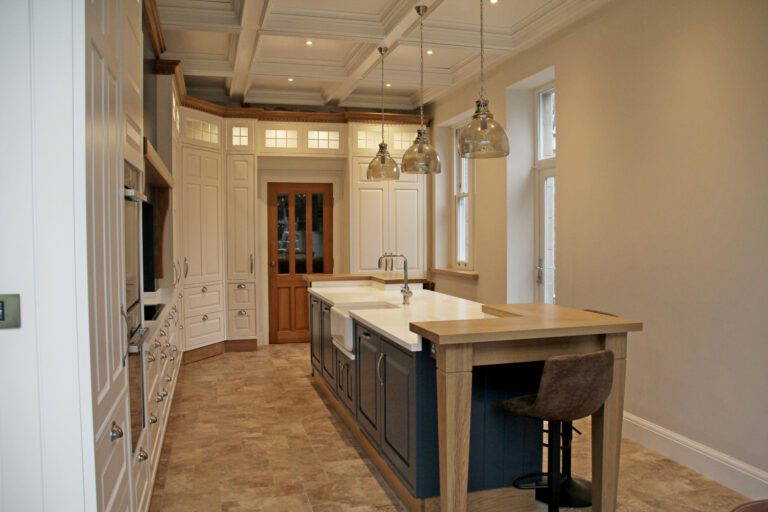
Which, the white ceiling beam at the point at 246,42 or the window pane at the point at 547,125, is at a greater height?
the white ceiling beam at the point at 246,42

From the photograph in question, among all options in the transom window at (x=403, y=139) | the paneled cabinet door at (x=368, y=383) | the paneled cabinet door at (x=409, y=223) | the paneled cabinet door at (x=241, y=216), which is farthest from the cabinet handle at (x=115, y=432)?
the transom window at (x=403, y=139)

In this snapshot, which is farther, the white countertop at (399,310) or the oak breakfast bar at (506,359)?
the white countertop at (399,310)

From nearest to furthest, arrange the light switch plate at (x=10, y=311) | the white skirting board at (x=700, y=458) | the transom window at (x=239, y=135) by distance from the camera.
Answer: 1. the light switch plate at (x=10, y=311)
2. the white skirting board at (x=700, y=458)
3. the transom window at (x=239, y=135)

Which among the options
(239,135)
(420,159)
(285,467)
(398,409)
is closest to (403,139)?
(239,135)

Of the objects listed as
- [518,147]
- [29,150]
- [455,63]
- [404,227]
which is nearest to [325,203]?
[404,227]

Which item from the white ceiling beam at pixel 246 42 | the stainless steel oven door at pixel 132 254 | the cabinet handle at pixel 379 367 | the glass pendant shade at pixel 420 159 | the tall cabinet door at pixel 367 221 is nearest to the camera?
the stainless steel oven door at pixel 132 254

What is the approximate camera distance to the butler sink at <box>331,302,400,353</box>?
4.22 meters

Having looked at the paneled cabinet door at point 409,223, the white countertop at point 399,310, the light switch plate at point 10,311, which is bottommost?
the white countertop at point 399,310

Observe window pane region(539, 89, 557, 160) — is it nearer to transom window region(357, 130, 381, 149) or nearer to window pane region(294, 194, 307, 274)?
transom window region(357, 130, 381, 149)

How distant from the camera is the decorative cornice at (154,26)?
14.4 ft

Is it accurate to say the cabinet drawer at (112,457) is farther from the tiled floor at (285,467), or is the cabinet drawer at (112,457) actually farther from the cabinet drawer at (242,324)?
the cabinet drawer at (242,324)

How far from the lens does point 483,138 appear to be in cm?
333

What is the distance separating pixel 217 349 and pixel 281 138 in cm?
268

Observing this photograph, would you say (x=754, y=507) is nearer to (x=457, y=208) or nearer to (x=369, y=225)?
(x=457, y=208)
